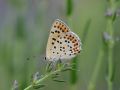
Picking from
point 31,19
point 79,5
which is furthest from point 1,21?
point 79,5

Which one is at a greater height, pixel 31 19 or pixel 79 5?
pixel 79 5

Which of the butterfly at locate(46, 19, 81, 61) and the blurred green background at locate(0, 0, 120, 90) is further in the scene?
the blurred green background at locate(0, 0, 120, 90)

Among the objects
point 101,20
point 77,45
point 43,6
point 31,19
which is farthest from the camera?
point 101,20

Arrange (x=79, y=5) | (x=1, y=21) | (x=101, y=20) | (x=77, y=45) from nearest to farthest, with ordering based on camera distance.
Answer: (x=77, y=45) → (x=1, y=21) → (x=101, y=20) → (x=79, y=5)

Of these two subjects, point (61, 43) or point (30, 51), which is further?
point (30, 51)

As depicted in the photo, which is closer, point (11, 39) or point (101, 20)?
point (11, 39)

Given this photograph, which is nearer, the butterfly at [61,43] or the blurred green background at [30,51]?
the butterfly at [61,43]

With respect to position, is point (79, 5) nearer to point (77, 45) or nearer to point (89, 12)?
point (89, 12)

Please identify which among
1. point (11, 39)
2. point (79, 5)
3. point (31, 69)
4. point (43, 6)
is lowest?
point (31, 69)
